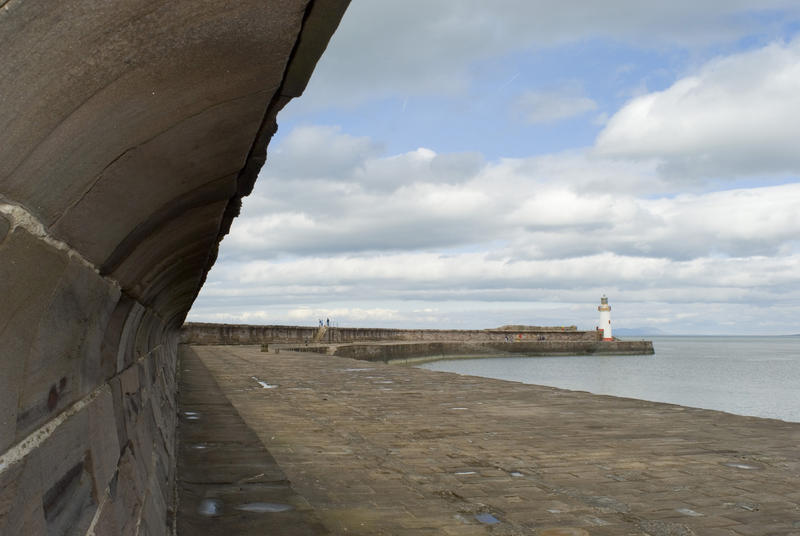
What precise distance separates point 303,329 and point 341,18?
46.6 m

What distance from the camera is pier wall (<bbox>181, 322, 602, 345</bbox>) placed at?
3916 cm

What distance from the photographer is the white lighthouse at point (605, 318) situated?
7150 centimetres

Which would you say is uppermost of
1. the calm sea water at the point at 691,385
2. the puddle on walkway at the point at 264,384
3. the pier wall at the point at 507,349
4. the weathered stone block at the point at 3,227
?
the weathered stone block at the point at 3,227

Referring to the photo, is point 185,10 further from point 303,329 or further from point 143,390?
point 303,329

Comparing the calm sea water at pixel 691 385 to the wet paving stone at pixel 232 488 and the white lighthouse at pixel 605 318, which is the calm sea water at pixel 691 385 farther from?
the wet paving stone at pixel 232 488

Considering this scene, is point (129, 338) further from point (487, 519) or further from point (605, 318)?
Result: point (605, 318)

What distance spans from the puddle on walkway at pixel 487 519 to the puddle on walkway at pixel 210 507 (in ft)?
5.79

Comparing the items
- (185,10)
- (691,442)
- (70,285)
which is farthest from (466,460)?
(185,10)

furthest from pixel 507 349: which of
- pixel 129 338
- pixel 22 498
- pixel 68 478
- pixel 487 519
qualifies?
pixel 22 498

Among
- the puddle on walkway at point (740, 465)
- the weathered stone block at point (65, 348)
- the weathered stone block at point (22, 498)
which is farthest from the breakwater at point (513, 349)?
the weathered stone block at point (22, 498)

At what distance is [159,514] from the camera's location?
3.28 m

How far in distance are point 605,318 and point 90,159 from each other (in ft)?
247

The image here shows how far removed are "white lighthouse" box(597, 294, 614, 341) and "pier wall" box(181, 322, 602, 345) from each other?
10.5 ft

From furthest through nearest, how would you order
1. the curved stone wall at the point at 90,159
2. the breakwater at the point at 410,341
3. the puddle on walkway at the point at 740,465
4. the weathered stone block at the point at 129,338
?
the breakwater at the point at 410,341 < the puddle on walkway at the point at 740,465 < the weathered stone block at the point at 129,338 < the curved stone wall at the point at 90,159
